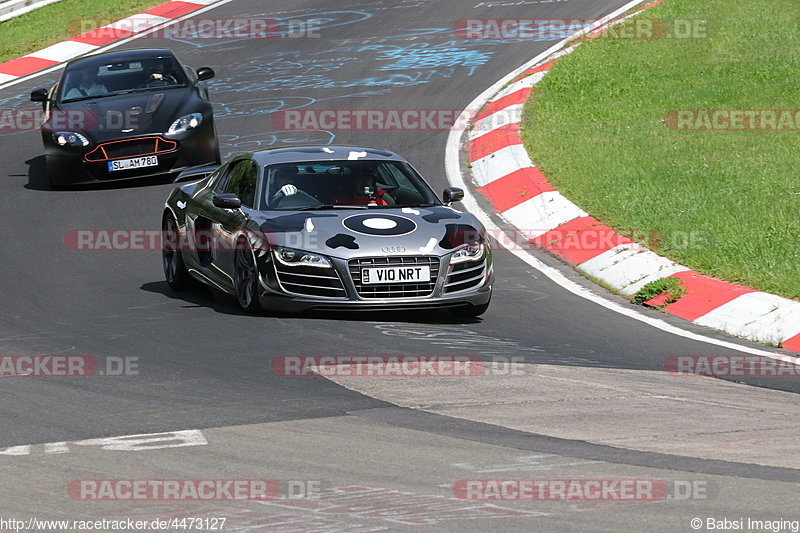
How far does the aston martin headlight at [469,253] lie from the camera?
34.1 feet

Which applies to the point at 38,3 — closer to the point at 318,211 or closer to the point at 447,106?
the point at 447,106

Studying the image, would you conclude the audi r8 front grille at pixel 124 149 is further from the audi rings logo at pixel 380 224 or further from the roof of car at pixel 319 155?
the audi rings logo at pixel 380 224

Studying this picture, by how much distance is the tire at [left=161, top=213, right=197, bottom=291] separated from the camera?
11961mm

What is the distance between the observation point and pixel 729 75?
62.9 feet

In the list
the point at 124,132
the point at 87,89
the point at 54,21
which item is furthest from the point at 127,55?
the point at 54,21

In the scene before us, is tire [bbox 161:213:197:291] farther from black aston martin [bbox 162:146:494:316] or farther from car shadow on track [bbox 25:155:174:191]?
car shadow on track [bbox 25:155:174:191]

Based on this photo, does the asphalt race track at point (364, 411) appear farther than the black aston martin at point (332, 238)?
No

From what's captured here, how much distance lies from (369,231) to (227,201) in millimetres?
1321

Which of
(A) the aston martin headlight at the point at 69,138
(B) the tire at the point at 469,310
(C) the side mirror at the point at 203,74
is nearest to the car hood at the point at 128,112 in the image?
(A) the aston martin headlight at the point at 69,138

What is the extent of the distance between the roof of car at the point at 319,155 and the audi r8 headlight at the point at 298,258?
136cm

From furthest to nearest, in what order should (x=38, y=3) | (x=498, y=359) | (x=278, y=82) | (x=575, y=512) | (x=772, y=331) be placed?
(x=38, y=3)
(x=278, y=82)
(x=772, y=331)
(x=498, y=359)
(x=575, y=512)

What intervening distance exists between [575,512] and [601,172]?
391 inches

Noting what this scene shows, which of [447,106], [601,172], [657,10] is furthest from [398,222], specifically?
[657,10]

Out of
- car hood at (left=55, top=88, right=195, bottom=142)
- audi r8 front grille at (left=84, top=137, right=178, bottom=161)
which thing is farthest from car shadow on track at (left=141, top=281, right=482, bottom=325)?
car hood at (left=55, top=88, right=195, bottom=142)
